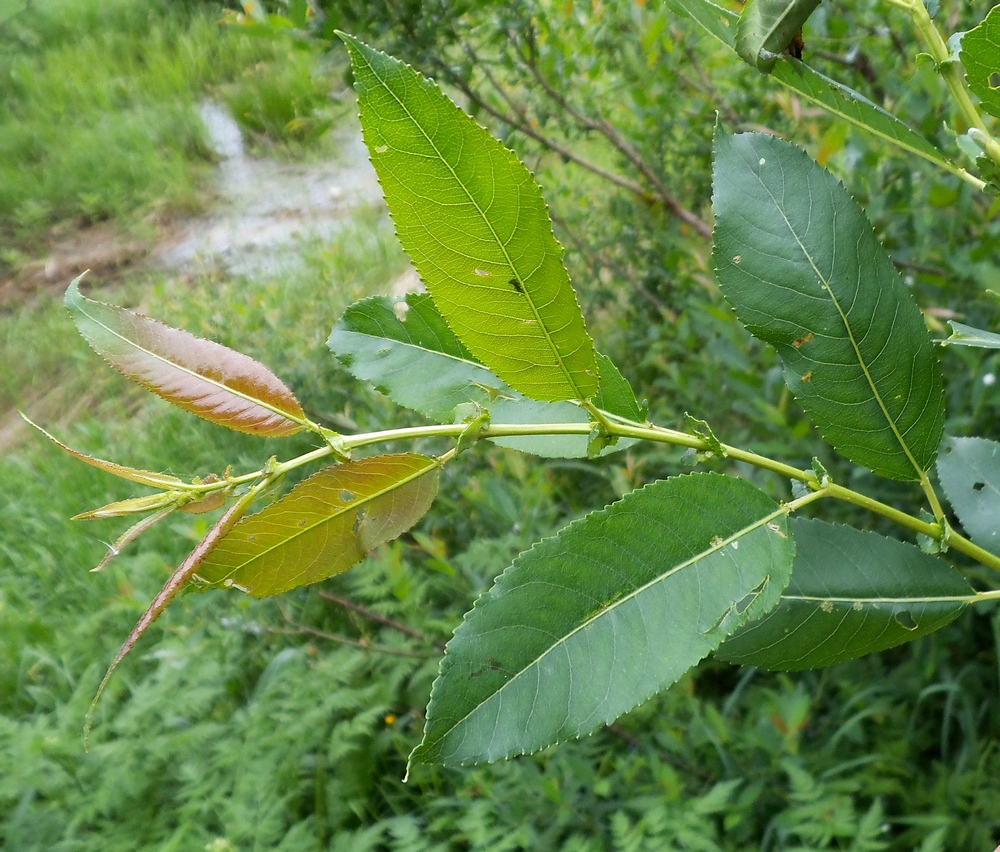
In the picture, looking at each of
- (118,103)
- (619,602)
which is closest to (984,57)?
(619,602)

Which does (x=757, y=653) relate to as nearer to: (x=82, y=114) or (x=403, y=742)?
(x=403, y=742)

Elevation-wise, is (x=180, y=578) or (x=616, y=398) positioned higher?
(x=616, y=398)

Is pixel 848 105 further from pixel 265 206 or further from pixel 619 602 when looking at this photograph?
pixel 265 206

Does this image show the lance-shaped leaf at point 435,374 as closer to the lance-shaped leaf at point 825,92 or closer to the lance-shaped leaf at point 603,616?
the lance-shaped leaf at point 603,616

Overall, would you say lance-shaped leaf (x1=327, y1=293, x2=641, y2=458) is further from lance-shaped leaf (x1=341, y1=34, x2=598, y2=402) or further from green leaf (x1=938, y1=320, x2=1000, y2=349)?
green leaf (x1=938, y1=320, x2=1000, y2=349)

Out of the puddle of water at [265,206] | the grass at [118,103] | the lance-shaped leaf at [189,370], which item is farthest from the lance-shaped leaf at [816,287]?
the grass at [118,103]

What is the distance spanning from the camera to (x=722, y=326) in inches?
65.4

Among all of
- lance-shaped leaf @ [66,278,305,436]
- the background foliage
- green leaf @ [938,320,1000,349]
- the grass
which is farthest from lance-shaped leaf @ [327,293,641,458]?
the grass

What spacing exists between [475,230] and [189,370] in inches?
8.3

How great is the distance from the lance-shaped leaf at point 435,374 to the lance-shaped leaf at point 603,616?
75 mm

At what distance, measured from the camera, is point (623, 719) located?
1.72m

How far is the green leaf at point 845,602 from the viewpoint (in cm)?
57

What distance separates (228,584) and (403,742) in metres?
1.44

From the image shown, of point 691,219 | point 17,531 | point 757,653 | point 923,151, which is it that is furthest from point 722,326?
point 17,531
